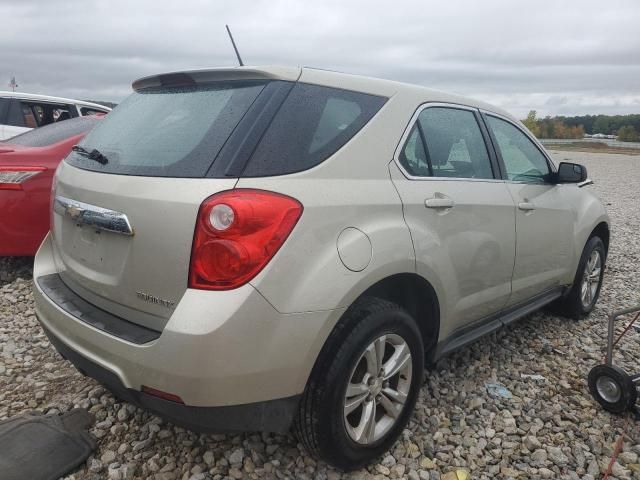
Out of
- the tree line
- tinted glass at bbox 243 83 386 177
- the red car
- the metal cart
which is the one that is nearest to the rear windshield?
the red car

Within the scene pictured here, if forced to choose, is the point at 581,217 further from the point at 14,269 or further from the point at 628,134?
the point at 628,134

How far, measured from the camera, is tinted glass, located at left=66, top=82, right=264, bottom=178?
6.58 feet

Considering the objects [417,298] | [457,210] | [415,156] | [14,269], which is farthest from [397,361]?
[14,269]

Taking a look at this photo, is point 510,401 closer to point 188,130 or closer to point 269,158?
point 269,158

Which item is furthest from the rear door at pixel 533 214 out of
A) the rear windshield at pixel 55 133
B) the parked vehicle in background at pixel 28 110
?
the parked vehicle in background at pixel 28 110

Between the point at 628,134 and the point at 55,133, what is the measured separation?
9365 centimetres

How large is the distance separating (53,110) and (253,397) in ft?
29.3

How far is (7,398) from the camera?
9.55 ft

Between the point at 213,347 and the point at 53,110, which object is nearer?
the point at 213,347

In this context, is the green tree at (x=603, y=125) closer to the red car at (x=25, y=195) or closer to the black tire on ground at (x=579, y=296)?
the black tire on ground at (x=579, y=296)

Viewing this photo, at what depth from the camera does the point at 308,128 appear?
211cm

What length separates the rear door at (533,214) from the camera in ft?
10.6

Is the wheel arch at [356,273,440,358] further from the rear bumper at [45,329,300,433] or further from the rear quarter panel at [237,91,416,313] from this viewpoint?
the rear bumper at [45,329,300,433]

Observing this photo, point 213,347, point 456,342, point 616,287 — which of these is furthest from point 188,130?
point 616,287
